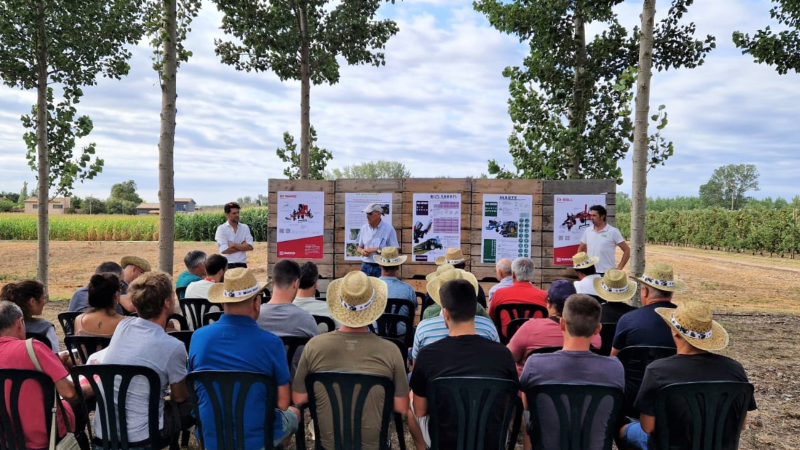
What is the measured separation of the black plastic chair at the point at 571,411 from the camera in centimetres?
240

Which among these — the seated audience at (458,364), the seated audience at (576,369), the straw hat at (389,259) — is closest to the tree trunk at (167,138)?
the straw hat at (389,259)

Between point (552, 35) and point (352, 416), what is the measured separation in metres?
10.7

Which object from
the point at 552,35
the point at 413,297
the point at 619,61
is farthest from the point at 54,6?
the point at 619,61

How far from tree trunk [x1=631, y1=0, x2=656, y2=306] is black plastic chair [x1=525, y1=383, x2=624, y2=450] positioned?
18.6 feet

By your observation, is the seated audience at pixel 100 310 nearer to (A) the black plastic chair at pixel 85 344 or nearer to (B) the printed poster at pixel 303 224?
(A) the black plastic chair at pixel 85 344

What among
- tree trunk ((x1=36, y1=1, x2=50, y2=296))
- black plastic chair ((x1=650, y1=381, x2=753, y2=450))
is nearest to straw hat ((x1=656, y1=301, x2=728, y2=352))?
black plastic chair ((x1=650, y1=381, x2=753, y2=450))

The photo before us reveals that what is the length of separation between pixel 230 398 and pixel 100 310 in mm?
1512

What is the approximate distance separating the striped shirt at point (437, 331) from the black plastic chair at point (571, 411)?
0.66m

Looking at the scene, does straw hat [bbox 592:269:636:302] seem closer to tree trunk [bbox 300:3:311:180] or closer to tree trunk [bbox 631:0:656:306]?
tree trunk [bbox 631:0:656:306]

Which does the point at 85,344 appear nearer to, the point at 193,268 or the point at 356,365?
the point at 356,365

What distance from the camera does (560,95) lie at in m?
11.0

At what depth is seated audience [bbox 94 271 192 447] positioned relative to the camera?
2643 mm

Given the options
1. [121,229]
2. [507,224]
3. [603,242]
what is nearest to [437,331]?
[603,242]

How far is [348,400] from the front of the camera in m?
2.47
